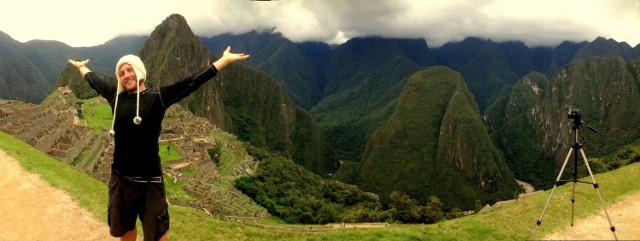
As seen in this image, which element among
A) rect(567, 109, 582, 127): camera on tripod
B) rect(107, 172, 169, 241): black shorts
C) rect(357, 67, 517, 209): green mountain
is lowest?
rect(357, 67, 517, 209): green mountain

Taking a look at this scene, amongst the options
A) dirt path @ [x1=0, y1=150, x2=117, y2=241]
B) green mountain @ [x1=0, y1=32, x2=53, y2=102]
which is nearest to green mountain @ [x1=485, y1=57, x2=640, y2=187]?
dirt path @ [x1=0, y1=150, x2=117, y2=241]

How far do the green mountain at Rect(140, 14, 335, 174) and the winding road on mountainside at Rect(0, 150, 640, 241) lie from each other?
102788 millimetres

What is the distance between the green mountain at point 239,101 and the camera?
4732 inches

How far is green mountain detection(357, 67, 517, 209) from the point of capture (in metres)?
110

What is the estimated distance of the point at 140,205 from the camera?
5.21m

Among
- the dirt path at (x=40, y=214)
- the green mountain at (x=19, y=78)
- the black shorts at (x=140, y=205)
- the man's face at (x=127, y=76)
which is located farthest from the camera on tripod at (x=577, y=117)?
the green mountain at (x=19, y=78)

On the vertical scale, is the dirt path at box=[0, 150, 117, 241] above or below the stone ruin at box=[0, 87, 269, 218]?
above

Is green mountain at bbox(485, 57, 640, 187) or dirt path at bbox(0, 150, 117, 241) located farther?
green mountain at bbox(485, 57, 640, 187)

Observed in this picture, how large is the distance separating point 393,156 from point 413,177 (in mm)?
11438

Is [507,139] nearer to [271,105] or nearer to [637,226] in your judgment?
[271,105]

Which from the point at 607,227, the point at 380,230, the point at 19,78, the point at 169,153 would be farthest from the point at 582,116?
the point at 19,78

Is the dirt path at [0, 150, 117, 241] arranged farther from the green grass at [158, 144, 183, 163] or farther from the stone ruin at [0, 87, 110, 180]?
the green grass at [158, 144, 183, 163]

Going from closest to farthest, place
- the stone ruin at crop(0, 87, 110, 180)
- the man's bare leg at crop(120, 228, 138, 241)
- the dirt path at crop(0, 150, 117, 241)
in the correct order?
the man's bare leg at crop(120, 228, 138, 241), the dirt path at crop(0, 150, 117, 241), the stone ruin at crop(0, 87, 110, 180)

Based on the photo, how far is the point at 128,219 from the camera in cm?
526
